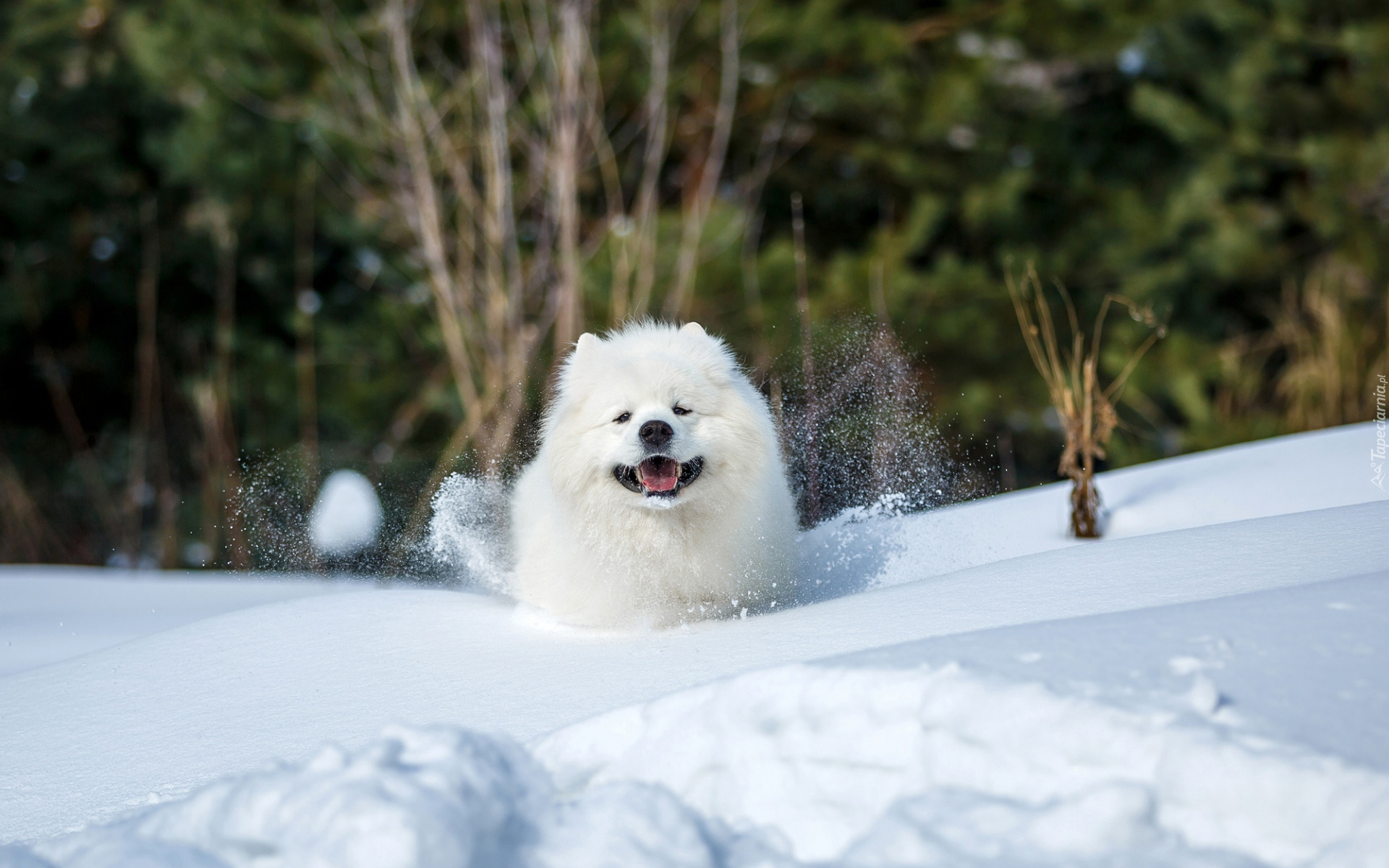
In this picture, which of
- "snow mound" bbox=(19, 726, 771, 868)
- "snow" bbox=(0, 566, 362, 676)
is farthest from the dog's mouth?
"snow" bbox=(0, 566, 362, 676)

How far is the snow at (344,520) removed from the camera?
5.42m

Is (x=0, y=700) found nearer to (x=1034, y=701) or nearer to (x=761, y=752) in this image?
(x=761, y=752)

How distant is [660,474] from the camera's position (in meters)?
2.85

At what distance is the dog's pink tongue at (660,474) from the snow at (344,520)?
305 centimetres

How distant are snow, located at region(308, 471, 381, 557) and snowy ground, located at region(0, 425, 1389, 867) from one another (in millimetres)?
2898

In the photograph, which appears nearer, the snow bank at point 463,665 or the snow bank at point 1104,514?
the snow bank at point 463,665

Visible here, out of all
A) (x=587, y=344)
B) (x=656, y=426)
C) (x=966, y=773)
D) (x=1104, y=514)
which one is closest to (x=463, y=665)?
(x=656, y=426)

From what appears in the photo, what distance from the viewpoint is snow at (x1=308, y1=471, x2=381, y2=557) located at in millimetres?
5418

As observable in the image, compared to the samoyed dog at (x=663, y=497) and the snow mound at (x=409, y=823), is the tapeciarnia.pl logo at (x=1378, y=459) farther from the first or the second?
the snow mound at (x=409, y=823)

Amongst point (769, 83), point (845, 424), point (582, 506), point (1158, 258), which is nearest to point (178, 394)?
point (769, 83)

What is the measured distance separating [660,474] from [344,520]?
3113 mm

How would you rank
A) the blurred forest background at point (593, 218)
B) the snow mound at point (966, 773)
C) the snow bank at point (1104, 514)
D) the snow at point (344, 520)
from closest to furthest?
the snow mound at point (966, 773)
the snow bank at point (1104, 514)
the snow at point (344, 520)
the blurred forest background at point (593, 218)

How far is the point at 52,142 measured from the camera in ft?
29.8

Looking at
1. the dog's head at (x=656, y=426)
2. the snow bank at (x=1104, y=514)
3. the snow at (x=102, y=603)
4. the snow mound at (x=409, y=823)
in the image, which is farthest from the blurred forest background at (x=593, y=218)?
the snow mound at (x=409, y=823)
